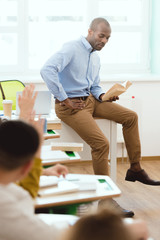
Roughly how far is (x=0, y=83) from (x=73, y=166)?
1.47m

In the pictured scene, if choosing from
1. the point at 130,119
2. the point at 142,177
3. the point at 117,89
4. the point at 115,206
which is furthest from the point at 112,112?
the point at 115,206

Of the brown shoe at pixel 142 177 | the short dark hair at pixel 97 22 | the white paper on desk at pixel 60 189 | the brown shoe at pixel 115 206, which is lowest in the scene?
the brown shoe at pixel 115 206

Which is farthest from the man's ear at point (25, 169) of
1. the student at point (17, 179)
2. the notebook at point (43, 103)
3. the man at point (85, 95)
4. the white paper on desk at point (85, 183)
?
the man at point (85, 95)

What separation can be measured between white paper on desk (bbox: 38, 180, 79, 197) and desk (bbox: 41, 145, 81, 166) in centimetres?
47

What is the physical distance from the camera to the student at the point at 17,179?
1.22 m

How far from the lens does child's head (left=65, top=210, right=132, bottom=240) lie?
87cm

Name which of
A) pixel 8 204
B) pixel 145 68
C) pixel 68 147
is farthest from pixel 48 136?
pixel 145 68

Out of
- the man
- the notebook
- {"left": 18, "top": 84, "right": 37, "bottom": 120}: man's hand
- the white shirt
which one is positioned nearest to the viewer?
the white shirt

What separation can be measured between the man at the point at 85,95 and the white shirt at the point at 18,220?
2.35 metres

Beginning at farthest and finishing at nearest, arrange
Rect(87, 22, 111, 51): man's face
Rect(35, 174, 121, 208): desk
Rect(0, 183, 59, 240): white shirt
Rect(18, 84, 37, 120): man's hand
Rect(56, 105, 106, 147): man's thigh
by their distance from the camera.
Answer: Rect(87, 22, 111, 51): man's face < Rect(56, 105, 106, 147): man's thigh < Rect(18, 84, 37, 120): man's hand < Rect(35, 174, 121, 208): desk < Rect(0, 183, 59, 240): white shirt

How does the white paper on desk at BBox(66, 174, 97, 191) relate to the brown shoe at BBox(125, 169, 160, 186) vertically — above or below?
above

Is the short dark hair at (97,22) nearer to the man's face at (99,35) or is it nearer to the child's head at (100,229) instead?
the man's face at (99,35)

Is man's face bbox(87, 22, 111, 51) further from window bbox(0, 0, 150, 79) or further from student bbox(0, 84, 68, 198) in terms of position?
student bbox(0, 84, 68, 198)

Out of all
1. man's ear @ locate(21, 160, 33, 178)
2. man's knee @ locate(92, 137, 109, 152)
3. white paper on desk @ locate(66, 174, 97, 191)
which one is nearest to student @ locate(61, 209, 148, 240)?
man's ear @ locate(21, 160, 33, 178)
